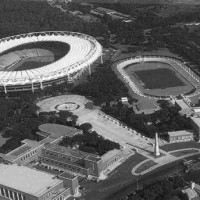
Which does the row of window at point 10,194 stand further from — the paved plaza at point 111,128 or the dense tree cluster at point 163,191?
the paved plaza at point 111,128

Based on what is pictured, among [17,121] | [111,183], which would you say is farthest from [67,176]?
[17,121]

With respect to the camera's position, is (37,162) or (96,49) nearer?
(37,162)

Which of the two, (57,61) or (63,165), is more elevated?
(57,61)

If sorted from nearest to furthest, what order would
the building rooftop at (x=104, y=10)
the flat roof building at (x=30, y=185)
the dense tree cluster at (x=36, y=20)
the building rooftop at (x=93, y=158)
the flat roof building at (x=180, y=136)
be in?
the flat roof building at (x=30, y=185)
the building rooftop at (x=93, y=158)
the flat roof building at (x=180, y=136)
the dense tree cluster at (x=36, y=20)
the building rooftop at (x=104, y=10)

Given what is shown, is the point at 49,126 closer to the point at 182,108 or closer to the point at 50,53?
the point at 182,108

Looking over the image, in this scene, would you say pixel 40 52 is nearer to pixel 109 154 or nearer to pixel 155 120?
pixel 155 120

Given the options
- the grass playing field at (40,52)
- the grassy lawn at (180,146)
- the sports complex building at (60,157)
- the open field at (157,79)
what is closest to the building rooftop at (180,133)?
the grassy lawn at (180,146)

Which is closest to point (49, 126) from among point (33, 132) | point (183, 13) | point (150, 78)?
point (33, 132)
